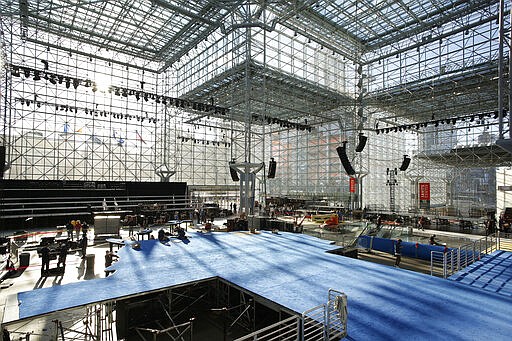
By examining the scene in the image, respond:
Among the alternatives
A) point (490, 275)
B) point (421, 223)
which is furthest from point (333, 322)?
point (421, 223)

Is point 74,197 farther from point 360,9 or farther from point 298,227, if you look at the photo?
Result: point 360,9

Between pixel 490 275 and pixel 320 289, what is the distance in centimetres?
523

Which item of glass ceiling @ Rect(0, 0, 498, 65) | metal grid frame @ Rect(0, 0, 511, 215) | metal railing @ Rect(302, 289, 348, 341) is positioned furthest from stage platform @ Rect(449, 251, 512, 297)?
glass ceiling @ Rect(0, 0, 498, 65)

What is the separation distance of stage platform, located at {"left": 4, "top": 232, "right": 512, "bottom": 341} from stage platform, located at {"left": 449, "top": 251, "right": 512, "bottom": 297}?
17.6 inches

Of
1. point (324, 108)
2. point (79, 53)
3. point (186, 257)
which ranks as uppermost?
point (79, 53)

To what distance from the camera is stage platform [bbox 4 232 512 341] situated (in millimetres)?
5305

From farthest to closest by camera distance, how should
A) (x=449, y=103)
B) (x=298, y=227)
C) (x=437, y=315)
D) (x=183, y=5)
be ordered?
1. (x=449, y=103)
2. (x=183, y=5)
3. (x=298, y=227)
4. (x=437, y=315)

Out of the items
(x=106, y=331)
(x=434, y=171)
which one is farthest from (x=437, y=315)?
(x=434, y=171)

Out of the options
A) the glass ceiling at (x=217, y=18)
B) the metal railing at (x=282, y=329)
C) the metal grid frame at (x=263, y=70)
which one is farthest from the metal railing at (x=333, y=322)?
the glass ceiling at (x=217, y=18)

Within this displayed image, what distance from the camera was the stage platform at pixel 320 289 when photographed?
5.30 meters

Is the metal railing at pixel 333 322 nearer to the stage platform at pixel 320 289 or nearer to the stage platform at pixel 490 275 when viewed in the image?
the stage platform at pixel 320 289

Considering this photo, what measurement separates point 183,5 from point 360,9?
1127 cm

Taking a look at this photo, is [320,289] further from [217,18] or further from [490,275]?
[217,18]

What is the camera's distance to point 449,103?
27703 mm
